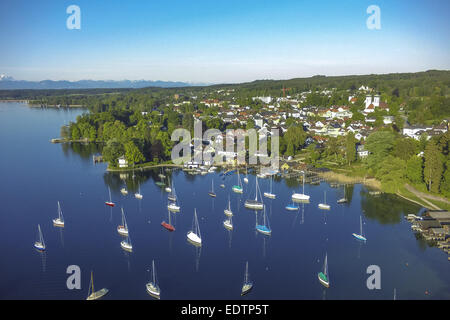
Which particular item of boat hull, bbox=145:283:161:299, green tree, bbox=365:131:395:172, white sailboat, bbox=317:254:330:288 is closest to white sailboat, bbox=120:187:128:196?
boat hull, bbox=145:283:161:299

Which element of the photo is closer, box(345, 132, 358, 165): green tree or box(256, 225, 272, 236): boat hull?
box(256, 225, 272, 236): boat hull

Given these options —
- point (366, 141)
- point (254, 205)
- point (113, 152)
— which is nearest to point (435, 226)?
point (254, 205)

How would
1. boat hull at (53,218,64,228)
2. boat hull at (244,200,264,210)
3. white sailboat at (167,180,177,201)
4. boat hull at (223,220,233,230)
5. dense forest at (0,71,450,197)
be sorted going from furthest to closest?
dense forest at (0,71,450,197) → white sailboat at (167,180,177,201) → boat hull at (244,200,264,210) → boat hull at (53,218,64,228) → boat hull at (223,220,233,230)

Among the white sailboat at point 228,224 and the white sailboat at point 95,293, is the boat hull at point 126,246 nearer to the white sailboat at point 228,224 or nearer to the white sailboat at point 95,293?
the white sailboat at point 95,293

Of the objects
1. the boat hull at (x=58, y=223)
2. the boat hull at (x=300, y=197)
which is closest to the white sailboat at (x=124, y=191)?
the boat hull at (x=58, y=223)

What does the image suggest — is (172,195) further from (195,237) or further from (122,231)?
(195,237)

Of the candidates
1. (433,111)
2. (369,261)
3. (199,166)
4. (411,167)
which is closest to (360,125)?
(433,111)

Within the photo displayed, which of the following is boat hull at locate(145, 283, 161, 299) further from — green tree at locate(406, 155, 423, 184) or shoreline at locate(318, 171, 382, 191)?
green tree at locate(406, 155, 423, 184)
